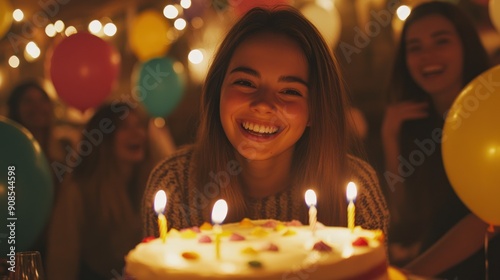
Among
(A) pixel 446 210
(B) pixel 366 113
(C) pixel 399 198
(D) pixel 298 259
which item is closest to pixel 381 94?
(B) pixel 366 113

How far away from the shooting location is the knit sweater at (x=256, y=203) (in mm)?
2457

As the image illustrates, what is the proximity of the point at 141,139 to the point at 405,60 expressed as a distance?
1.96 meters

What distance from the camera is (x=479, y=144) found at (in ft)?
8.48

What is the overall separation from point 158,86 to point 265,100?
12.5 ft

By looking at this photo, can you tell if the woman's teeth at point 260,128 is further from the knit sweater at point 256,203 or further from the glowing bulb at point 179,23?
the glowing bulb at point 179,23

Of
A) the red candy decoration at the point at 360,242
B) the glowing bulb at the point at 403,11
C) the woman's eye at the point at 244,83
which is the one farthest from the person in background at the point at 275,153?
the glowing bulb at the point at 403,11

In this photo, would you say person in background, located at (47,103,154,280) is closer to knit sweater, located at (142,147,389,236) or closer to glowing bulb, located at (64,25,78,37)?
knit sweater, located at (142,147,389,236)

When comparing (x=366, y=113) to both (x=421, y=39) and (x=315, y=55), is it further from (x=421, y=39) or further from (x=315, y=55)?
(x=315, y=55)

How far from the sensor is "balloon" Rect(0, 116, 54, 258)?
9.45ft

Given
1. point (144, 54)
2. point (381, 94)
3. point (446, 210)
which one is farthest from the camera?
point (381, 94)

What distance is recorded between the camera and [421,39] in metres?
3.47

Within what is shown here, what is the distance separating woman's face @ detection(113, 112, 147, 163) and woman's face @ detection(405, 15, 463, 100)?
78.1 inches

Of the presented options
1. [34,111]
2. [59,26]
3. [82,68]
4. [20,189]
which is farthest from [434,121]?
[59,26]

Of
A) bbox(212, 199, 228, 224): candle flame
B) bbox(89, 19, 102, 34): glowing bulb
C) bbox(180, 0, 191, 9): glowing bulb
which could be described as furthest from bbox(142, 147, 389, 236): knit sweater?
bbox(89, 19, 102, 34): glowing bulb
